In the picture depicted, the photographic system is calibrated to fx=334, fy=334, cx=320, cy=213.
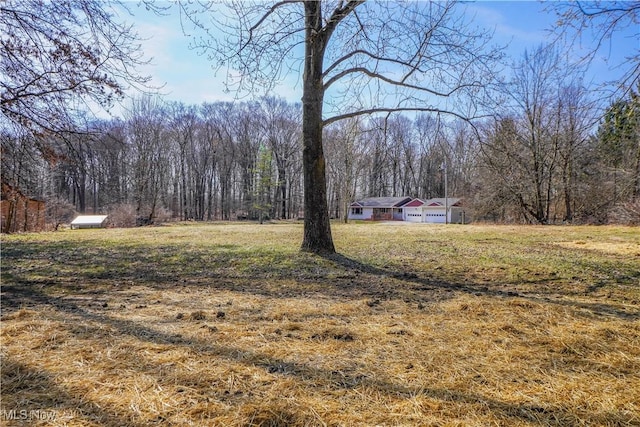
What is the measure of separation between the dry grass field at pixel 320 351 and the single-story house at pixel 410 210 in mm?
30498

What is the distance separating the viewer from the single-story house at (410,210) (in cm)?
3438

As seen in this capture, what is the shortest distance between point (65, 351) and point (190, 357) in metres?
0.76

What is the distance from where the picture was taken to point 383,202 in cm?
4153

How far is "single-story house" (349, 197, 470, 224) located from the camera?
34375 millimetres

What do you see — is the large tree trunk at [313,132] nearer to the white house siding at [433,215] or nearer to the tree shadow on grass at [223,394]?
the tree shadow on grass at [223,394]

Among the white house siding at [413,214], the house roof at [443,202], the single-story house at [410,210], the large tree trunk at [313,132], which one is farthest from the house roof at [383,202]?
the large tree trunk at [313,132]

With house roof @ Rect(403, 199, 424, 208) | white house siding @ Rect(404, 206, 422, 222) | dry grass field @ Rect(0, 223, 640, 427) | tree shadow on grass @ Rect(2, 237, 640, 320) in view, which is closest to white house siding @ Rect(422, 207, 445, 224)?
white house siding @ Rect(404, 206, 422, 222)

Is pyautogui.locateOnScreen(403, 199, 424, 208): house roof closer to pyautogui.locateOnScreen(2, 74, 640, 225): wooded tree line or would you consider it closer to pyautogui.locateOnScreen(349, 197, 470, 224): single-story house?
pyautogui.locateOnScreen(349, 197, 470, 224): single-story house

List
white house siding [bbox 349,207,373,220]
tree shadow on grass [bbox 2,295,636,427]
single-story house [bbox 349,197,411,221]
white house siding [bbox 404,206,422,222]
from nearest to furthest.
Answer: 1. tree shadow on grass [bbox 2,295,636,427]
2. white house siding [bbox 404,206,422,222]
3. single-story house [bbox 349,197,411,221]
4. white house siding [bbox 349,207,373,220]

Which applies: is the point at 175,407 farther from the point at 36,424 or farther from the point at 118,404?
the point at 36,424

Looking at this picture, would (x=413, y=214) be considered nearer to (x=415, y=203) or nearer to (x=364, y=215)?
(x=415, y=203)

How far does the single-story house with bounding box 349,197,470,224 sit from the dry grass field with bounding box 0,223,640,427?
30498 mm

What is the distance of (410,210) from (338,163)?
38.7 feet

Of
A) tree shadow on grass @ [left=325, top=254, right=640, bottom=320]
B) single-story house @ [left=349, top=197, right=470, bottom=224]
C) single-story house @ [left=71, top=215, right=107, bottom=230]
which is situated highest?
single-story house @ [left=349, top=197, right=470, bottom=224]
